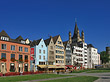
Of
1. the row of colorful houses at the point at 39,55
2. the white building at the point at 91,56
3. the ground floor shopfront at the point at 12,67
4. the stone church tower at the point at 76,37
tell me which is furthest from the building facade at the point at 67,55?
the stone church tower at the point at 76,37

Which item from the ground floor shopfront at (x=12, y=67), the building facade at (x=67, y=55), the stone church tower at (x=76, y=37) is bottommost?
the ground floor shopfront at (x=12, y=67)

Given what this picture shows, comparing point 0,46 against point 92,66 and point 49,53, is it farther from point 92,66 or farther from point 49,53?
point 92,66

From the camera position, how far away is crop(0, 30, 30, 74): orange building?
5482 centimetres

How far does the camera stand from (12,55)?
191ft

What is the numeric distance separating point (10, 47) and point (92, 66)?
82.0 m

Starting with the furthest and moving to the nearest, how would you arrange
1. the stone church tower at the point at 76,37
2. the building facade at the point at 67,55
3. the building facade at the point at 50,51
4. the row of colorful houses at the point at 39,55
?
1. the stone church tower at the point at 76,37
2. the building facade at the point at 67,55
3. the building facade at the point at 50,51
4. the row of colorful houses at the point at 39,55

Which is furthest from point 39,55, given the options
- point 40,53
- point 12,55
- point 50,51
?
point 12,55

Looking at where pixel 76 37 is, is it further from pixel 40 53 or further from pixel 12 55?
pixel 12 55

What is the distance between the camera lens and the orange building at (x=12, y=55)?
54819 millimetres

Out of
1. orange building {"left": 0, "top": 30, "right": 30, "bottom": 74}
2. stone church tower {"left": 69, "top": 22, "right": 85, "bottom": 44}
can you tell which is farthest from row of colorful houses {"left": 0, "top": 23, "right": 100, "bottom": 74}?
stone church tower {"left": 69, "top": 22, "right": 85, "bottom": 44}

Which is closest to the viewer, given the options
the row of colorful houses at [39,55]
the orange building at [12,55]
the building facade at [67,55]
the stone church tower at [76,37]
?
the orange building at [12,55]

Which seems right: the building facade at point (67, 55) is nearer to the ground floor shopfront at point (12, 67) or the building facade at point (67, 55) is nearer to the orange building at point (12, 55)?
the orange building at point (12, 55)

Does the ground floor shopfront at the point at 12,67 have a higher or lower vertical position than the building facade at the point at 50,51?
lower

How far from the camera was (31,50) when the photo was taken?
69875 mm
